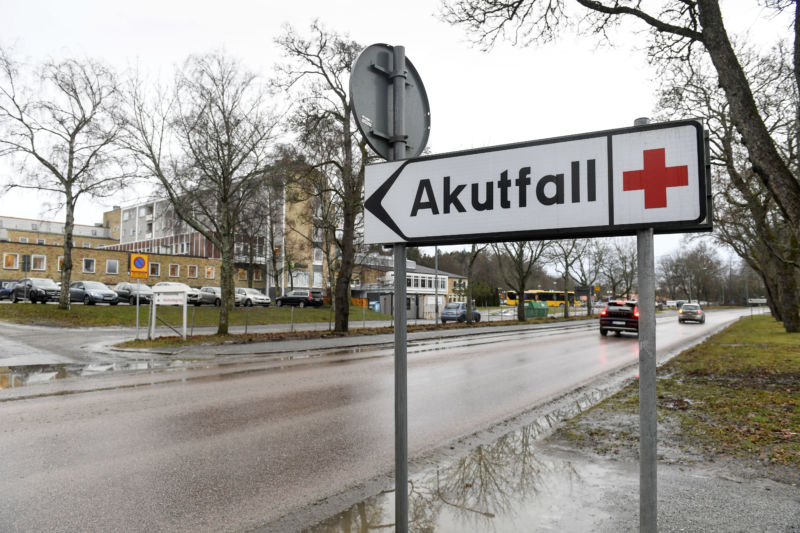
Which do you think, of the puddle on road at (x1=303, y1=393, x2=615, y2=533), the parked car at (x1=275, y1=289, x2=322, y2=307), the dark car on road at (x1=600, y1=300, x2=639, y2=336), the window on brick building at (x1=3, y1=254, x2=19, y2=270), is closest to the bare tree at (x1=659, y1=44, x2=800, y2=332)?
the dark car on road at (x1=600, y1=300, x2=639, y2=336)

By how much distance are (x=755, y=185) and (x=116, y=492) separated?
26.3 meters

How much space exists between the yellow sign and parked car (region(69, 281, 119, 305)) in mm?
18668

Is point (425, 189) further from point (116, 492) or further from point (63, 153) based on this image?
point (63, 153)

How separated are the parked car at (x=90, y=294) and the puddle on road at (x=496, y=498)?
117ft

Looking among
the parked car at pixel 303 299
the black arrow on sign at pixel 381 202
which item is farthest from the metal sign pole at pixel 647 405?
the parked car at pixel 303 299

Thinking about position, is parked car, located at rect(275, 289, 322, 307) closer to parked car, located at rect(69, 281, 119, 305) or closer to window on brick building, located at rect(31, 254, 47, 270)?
parked car, located at rect(69, 281, 119, 305)

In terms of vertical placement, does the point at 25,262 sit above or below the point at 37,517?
above

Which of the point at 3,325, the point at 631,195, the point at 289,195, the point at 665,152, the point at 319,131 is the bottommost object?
the point at 3,325

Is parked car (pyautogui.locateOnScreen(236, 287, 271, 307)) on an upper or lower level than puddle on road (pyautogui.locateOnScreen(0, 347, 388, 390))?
upper

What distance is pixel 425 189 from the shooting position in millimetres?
2498

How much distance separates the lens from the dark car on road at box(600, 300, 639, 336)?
23.8 metres

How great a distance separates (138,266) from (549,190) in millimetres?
19102

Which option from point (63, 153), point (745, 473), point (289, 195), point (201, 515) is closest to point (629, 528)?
point (745, 473)

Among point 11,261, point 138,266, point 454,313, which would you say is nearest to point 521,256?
point 454,313
